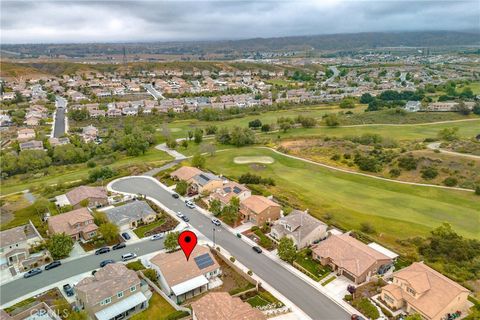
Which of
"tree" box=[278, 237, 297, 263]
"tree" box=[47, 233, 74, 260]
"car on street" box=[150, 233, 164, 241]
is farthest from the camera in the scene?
"car on street" box=[150, 233, 164, 241]

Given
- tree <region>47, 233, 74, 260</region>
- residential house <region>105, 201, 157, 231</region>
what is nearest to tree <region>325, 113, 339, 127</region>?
residential house <region>105, 201, 157, 231</region>

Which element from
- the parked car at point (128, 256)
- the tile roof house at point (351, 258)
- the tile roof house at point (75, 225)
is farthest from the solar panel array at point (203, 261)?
the tile roof house at point (75, 225)

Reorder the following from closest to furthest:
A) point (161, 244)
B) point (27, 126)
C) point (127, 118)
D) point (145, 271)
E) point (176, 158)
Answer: point (145, 271)
point (161, 244)
point (176, 158)
point (27, 126)
point (127, 118)

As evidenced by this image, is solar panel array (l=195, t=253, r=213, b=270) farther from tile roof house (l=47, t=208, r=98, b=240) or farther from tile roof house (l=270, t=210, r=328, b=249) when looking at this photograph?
tile roof house (l=47, t=208, r=98, b=240)

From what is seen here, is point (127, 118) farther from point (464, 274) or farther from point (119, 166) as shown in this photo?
point (464, 274)

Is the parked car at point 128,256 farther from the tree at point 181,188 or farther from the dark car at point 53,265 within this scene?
the tree at point 181,188

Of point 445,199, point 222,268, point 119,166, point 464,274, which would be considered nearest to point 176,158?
point 119,166
